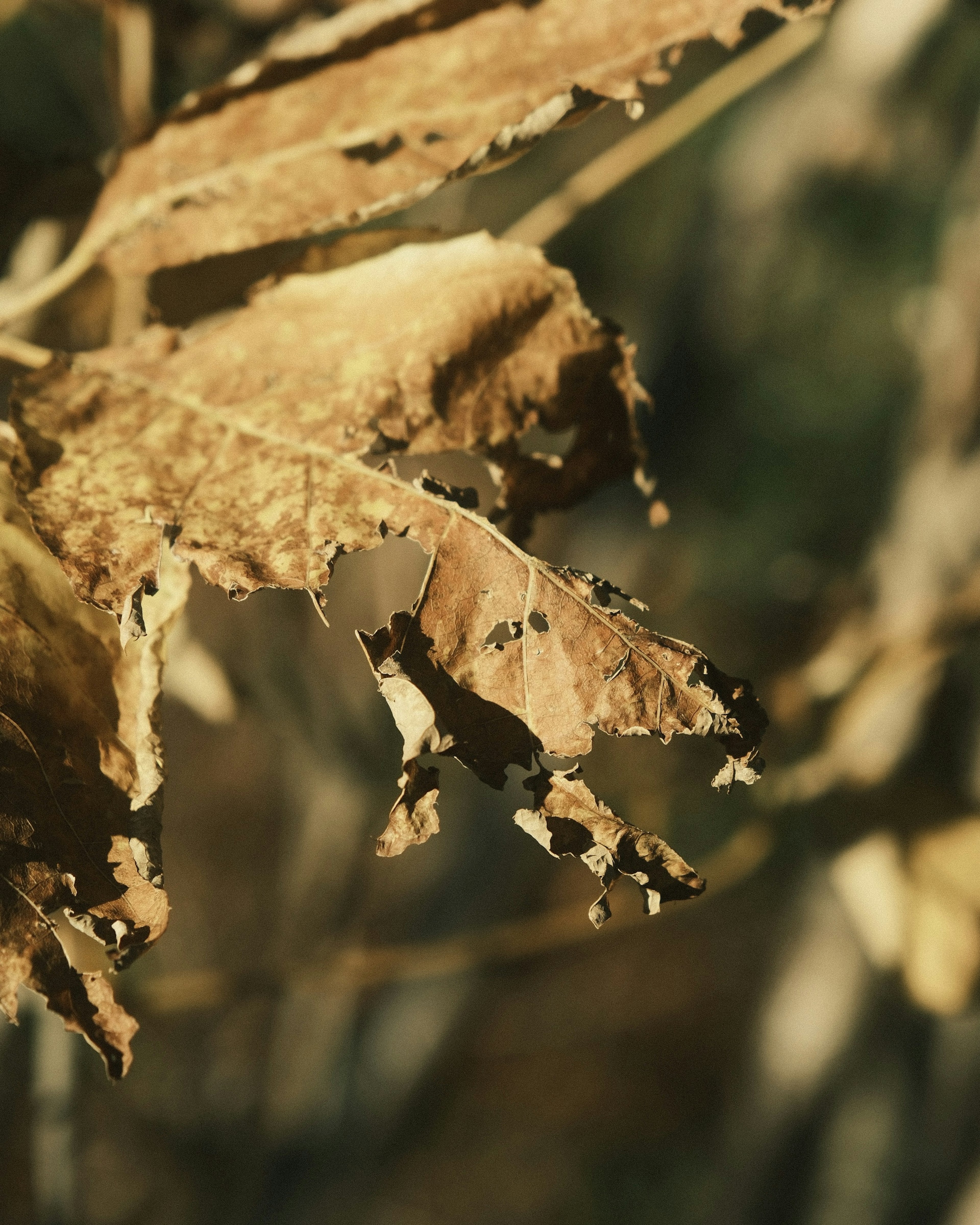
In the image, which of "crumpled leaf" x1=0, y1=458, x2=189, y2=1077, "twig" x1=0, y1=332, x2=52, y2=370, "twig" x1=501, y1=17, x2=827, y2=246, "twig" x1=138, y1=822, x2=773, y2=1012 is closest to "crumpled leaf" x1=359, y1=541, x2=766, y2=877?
"crumpled leaf" x1=0, y1=458, x2=189, y2=1077

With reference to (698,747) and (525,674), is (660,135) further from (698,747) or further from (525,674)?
(698,747)

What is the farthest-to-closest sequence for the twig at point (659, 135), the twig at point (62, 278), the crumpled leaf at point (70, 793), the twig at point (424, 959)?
1. the twig at point (424, 959)
2. the twig at point (659, 135)
3. the twig at point (62, 278)
4. the crumpled leaf at point (70, 793)

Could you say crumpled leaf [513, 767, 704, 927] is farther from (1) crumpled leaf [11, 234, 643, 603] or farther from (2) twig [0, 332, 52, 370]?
(2) twig [0, 332, 52, 370]

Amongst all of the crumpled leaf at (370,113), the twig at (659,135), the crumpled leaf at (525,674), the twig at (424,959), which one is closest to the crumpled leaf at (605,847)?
the crumpled leaf at (525,674)

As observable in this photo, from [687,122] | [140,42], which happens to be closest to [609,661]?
[687,122]

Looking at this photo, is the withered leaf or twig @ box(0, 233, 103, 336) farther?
twig @ box(0, 233, 103, 336)

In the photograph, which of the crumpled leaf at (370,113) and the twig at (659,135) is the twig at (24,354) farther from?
the twig at (659,135)
